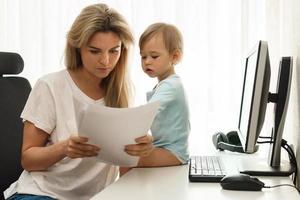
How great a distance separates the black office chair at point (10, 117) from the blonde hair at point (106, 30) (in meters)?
0.25

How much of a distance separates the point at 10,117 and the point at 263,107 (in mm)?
910

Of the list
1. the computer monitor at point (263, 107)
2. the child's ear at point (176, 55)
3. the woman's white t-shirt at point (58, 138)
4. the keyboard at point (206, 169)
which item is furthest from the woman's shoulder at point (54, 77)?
the computer monitor at point (263, 107)

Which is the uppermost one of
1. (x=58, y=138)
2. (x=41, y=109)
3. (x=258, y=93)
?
(x=258, y=93)

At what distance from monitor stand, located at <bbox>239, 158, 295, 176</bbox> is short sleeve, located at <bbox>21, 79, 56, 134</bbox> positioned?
63cm

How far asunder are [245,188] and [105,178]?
0.58m

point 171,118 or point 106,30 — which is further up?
point 106,30

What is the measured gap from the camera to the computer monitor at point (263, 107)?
115cm

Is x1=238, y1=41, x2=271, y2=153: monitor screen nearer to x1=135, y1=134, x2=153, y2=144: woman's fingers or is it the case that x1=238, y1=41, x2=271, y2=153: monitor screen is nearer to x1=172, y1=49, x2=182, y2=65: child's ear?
x1=135, y1=134, x2=153, y2=144: woman's fingers

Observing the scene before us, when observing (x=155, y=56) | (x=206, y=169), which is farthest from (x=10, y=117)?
(x=206, y=169)

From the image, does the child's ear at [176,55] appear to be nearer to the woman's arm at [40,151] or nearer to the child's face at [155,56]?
the child's face at [155,56]

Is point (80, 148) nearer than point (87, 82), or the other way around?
point (80, 148)

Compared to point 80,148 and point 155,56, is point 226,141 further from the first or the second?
point 80,148

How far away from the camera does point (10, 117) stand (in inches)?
64.2

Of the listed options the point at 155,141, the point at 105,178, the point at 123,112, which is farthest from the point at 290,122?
the point at 123,112
